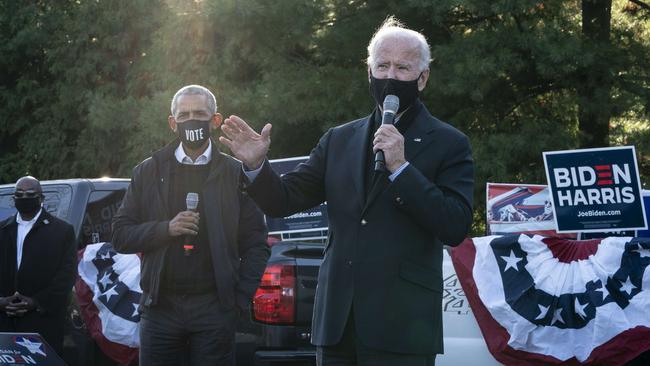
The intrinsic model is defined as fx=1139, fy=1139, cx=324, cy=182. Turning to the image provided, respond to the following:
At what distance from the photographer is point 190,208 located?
5742 mm

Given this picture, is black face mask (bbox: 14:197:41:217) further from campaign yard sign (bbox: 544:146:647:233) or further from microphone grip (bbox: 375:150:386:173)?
microphone grip (bbox: 375:150:386:173)

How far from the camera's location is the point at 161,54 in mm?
18328

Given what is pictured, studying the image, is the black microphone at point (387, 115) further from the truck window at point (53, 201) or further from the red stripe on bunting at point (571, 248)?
the truck window at point (53, 201)

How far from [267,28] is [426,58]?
12.7 m

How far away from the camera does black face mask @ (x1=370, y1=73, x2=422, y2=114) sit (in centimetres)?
397

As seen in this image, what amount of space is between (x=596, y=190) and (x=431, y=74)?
24.6 feet

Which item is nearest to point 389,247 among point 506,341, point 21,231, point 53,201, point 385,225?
point 385,225

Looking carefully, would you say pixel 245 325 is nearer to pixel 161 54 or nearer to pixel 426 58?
pixel 426 58

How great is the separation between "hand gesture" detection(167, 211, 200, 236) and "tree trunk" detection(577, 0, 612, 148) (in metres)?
9.60

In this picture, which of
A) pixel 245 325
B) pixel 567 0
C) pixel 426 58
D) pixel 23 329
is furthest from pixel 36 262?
pixel 567 0

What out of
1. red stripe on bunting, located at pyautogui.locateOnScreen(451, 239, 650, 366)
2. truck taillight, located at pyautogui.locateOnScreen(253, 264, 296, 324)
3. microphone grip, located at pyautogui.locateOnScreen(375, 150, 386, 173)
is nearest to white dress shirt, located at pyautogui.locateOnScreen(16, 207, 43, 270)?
truck taillight, located at pyautogui.locateOnScreen(253, 264, 296, 324)

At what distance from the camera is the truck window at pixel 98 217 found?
8375 millimetres

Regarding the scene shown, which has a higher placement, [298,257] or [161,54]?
[161,54]

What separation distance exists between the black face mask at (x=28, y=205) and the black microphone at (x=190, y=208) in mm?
2610
